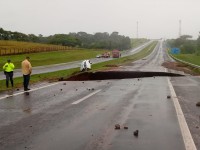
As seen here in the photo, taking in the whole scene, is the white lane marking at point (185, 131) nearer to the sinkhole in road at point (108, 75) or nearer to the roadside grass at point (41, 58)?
the sinkhole in road at point (108, 75)

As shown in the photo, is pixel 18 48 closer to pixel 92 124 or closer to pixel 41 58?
pixel 41 58

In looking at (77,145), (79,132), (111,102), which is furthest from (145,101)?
(77,145)

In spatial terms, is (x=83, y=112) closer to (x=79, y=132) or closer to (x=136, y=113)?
(x=136, y=113)

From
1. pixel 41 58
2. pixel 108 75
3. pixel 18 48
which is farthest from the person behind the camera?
pixel 18 48

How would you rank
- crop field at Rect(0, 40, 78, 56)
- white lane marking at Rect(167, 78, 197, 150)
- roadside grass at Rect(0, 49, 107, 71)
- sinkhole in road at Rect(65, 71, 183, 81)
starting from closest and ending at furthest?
white lane marking at Rect(167, 78, 197, 150) < sinkhole in road at Rect(65, 71, 183, 81) < roadside grass at Rect(0, 49, 107, 71) < crop field at Rect(0, 40, 78, 56)

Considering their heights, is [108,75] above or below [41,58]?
above

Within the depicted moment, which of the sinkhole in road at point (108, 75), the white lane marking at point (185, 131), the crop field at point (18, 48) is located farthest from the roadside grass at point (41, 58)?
the white lane marking at point (185, 131)

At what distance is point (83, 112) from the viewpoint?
10.9 meters

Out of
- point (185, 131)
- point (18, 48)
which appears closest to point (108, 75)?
point (185, 131)

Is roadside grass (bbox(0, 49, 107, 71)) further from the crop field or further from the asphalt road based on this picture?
the asphalt road

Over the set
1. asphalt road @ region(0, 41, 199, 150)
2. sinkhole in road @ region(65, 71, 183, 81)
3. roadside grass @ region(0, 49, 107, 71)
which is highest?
asphalt road @ region(0, 41, 199, 150)

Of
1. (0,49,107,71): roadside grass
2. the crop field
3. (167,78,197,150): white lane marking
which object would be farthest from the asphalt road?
the crop field

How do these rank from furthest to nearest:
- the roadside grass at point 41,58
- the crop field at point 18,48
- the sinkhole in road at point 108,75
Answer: the crop field at point 18,48 → the roadside grass at point 41,58 → the sinkhole in road at point 108,75

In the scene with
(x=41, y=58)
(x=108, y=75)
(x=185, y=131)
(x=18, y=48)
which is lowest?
(x=41, y=58)
